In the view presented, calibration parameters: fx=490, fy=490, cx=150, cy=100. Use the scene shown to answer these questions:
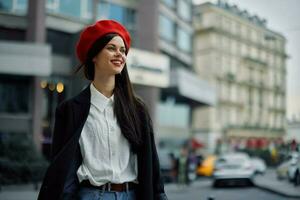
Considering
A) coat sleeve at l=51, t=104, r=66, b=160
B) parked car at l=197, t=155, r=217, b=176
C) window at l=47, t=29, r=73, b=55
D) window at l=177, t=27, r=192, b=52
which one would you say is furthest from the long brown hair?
window at l=177, t=27, r=192, b=52

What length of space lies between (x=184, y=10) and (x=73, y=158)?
32.8 metres

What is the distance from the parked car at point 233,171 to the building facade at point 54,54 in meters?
7.37

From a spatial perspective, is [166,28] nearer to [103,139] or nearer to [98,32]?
[98,32]

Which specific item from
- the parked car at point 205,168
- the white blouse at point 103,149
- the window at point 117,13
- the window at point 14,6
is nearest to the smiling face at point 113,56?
the white blouse at point 103,149

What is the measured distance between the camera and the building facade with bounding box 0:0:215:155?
20969mm

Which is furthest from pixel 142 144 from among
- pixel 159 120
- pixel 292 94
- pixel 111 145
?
pixel 159 120

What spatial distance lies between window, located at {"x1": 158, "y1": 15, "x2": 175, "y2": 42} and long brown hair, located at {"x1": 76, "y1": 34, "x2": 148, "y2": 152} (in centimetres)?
2666

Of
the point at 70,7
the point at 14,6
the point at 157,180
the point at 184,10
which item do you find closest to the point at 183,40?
the point at 184,10

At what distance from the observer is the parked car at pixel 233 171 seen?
1672 cm

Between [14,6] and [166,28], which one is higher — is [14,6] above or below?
below

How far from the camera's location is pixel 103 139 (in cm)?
217

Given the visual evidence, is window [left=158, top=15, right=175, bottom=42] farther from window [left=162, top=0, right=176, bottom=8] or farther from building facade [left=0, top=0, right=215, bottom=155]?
window [left=162, top=0, right=176, bottom=8]

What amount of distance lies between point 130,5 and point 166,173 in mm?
11014

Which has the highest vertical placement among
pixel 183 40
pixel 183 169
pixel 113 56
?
pixel 183 40
